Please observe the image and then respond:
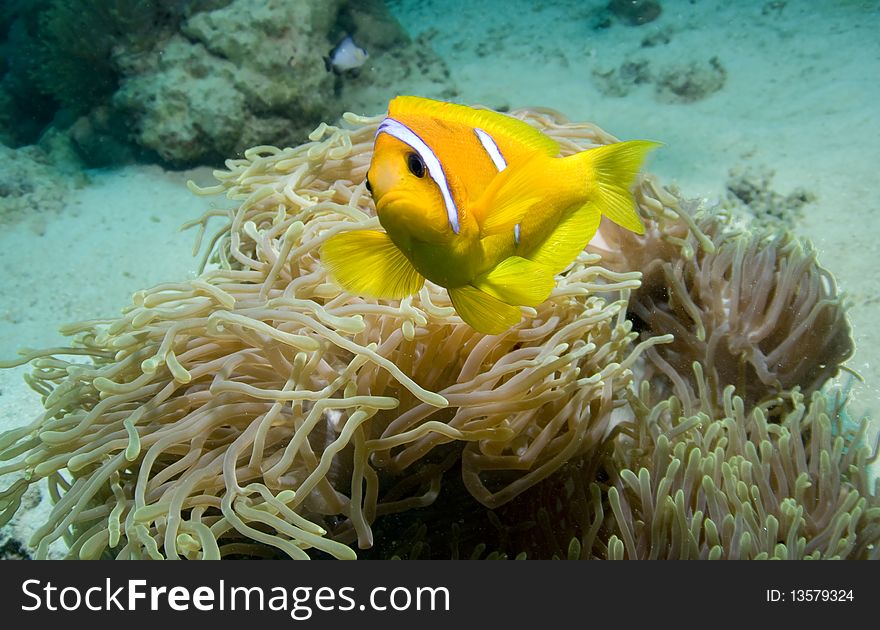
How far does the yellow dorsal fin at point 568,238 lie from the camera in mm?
1119

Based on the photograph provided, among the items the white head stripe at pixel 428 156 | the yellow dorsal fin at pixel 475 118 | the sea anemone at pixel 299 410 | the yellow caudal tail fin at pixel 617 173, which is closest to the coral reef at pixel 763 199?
the sea anemone at pixel 299 410

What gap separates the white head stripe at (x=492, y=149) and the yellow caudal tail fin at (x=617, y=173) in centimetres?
20

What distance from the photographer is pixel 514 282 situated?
3.28ft

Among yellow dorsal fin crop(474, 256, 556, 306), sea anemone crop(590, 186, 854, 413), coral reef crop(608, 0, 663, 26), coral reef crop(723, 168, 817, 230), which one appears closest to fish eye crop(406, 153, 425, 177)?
yellow dorsal fin crop(474, 256, 556, 306)

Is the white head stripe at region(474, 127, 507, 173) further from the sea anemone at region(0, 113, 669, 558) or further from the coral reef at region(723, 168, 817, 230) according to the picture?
the coral reef at region(723, 168, 817, 230)

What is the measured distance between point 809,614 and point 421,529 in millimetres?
870

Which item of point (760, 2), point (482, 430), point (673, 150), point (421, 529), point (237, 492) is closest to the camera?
point (237, 492)

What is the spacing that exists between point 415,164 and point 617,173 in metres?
0.48

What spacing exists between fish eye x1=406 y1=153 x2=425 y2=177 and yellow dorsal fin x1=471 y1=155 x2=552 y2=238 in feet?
0.35

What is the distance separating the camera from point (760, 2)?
739 cm

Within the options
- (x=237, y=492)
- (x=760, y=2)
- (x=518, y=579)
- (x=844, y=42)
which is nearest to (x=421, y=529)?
(x=518, y=579)

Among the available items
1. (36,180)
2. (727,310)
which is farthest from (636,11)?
(727,310)

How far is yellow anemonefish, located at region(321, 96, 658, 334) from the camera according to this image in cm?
83

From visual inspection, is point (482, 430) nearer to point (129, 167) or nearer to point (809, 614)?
point (809, 614)
